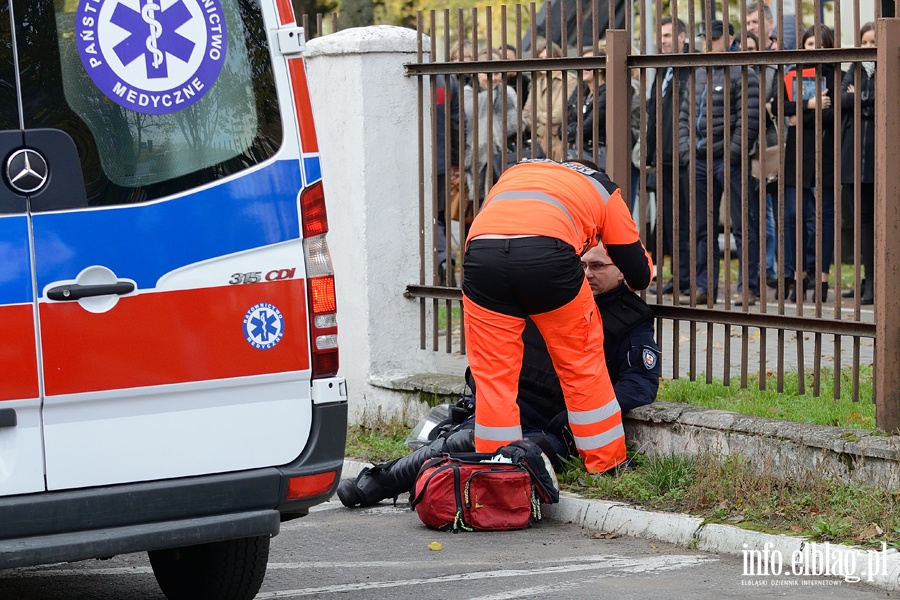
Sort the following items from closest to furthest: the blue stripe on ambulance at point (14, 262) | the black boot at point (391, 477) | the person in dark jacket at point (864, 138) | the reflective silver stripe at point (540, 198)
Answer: the blue stripe on ambulance at point (14, 262), the person in dark jacket at point (864, 138), the reflective silver stripe at point (540, 198), the black boot at point (391, 477)

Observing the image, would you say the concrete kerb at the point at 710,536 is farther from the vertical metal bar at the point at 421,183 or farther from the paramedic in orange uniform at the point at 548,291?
the vertical metal bar at the point at 421,183

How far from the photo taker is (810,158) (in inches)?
402

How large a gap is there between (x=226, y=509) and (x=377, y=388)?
3.64 metres

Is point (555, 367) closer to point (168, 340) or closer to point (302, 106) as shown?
point (302, 106)

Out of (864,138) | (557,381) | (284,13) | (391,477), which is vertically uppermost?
(284,13)

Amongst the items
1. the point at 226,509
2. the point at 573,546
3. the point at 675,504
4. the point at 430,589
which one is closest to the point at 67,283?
the point at 226,509

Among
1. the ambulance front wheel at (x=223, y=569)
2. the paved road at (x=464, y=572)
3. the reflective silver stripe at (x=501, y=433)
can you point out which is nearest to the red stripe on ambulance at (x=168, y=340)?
the ambulance front wheel at (x=223, y=569)

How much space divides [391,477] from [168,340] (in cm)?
242

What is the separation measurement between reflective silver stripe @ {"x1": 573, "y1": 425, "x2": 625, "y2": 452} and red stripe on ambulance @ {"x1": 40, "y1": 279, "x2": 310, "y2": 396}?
218 centimetres

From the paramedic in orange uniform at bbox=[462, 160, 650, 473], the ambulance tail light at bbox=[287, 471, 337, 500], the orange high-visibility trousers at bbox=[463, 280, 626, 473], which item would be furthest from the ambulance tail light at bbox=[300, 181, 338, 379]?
the orange high-visibility trousers at bbox=[463, 280, 626, 473]

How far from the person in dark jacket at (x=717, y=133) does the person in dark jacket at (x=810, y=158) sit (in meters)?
0.26

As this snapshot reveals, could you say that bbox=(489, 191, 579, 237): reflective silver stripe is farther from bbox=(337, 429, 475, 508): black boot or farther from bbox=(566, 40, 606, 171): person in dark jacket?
bbox=(337, 429, 475, 508): black boot

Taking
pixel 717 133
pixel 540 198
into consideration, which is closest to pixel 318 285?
pixel 540 198

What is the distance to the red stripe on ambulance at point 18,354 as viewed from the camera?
3.75 metres
